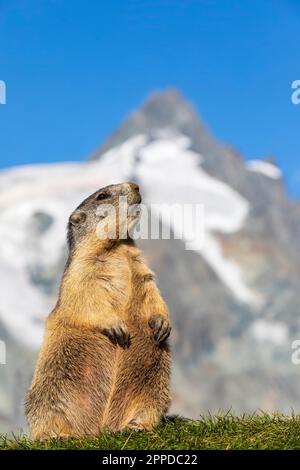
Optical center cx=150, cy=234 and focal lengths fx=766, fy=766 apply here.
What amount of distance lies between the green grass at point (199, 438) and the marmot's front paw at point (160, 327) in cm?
113

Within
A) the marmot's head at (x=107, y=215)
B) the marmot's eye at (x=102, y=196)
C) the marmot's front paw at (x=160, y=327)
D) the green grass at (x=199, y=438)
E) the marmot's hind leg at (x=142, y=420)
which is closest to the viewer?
the green grass at (x=199, y=438)

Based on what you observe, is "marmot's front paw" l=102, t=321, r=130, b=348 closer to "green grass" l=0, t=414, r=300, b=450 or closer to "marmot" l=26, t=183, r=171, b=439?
"marmot" l=26, t=183, r=171, b=439

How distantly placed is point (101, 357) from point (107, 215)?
6.48ft

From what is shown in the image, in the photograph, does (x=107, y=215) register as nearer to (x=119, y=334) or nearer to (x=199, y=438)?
(x=119, y=334)

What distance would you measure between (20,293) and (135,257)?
15816 cm

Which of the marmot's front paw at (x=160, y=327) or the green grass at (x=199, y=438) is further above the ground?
the marmot's front paw at (x=160, y=327)

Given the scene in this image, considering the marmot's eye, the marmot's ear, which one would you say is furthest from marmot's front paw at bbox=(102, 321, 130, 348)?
the marmot's eye

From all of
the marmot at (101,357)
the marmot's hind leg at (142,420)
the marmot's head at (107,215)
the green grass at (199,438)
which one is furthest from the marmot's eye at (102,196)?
the green grass at (199,438)

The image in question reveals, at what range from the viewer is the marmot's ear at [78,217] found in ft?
35.2

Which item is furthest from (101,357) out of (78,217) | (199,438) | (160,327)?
(78,217)

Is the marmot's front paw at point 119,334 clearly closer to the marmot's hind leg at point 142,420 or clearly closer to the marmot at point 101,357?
the marmot at point 101,357

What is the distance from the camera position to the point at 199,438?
915 centimetres
